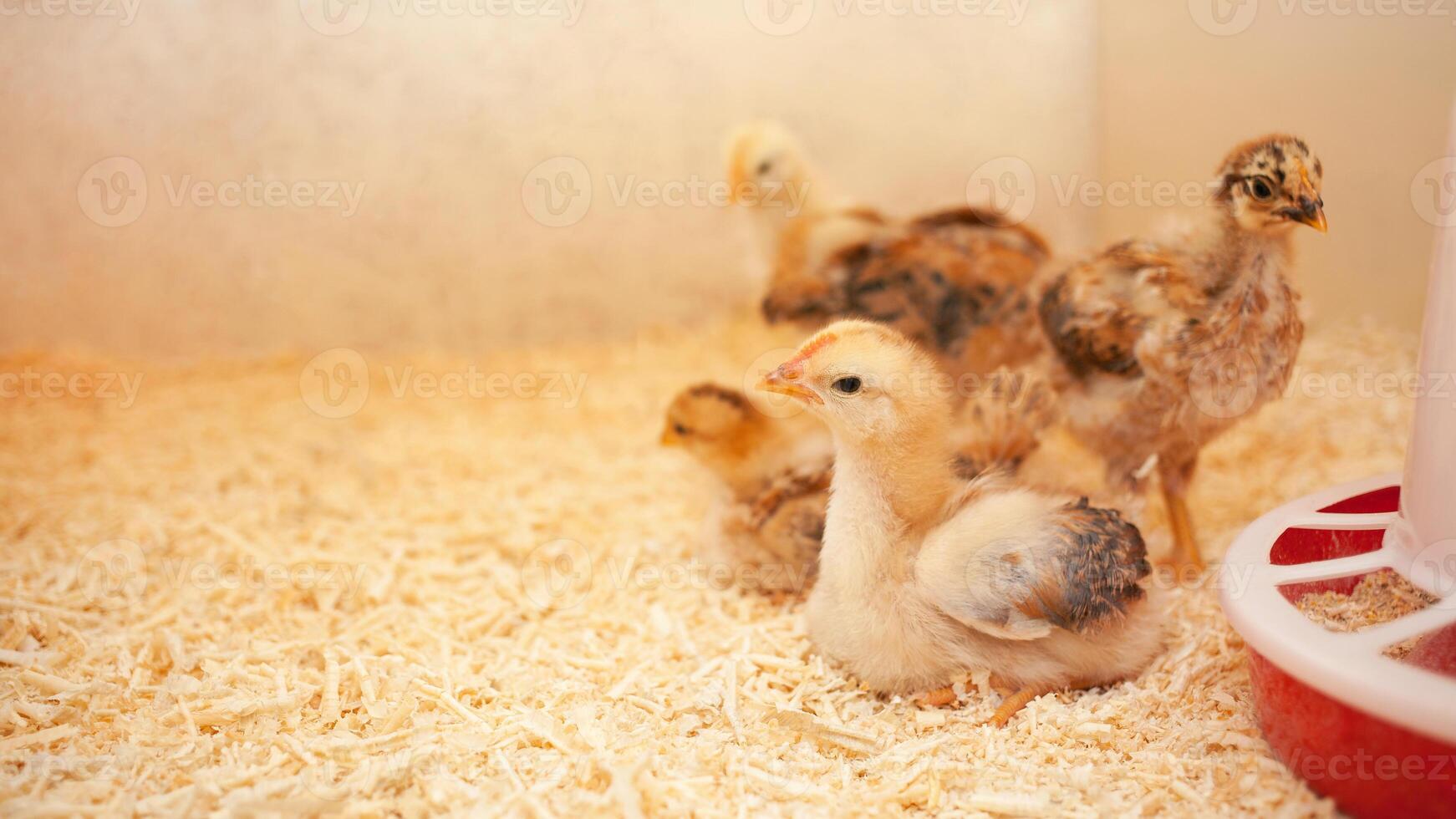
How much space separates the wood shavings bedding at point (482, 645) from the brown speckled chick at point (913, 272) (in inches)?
13.5

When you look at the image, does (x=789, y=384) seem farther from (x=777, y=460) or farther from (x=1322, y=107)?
(x=1322, y=107)

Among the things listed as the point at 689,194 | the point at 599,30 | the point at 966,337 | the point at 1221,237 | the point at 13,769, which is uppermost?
the point at 599,30

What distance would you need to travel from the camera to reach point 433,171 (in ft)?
13.6

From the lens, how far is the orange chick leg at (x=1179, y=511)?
2.75 meters

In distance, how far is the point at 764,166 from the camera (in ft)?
12.0

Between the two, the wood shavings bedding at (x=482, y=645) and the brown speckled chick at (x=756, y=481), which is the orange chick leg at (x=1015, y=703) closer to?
the wood shavings bedding at (x=482, y=645)

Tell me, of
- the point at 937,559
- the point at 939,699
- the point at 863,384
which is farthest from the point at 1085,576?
the point at 863,384

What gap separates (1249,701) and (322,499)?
284cm

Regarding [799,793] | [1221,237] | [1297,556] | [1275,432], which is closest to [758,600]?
[799,793]

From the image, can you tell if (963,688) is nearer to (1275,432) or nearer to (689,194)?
(1275,432)

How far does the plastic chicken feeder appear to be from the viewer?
1.44 meters

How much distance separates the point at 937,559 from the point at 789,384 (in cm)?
48

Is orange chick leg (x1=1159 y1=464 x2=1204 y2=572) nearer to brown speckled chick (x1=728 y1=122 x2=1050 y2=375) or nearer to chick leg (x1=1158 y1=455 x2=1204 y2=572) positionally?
chick leg (x1=1158 y1=455 x2=1204 y2=572)

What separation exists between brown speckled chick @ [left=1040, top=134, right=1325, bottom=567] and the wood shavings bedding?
18.2 inches
